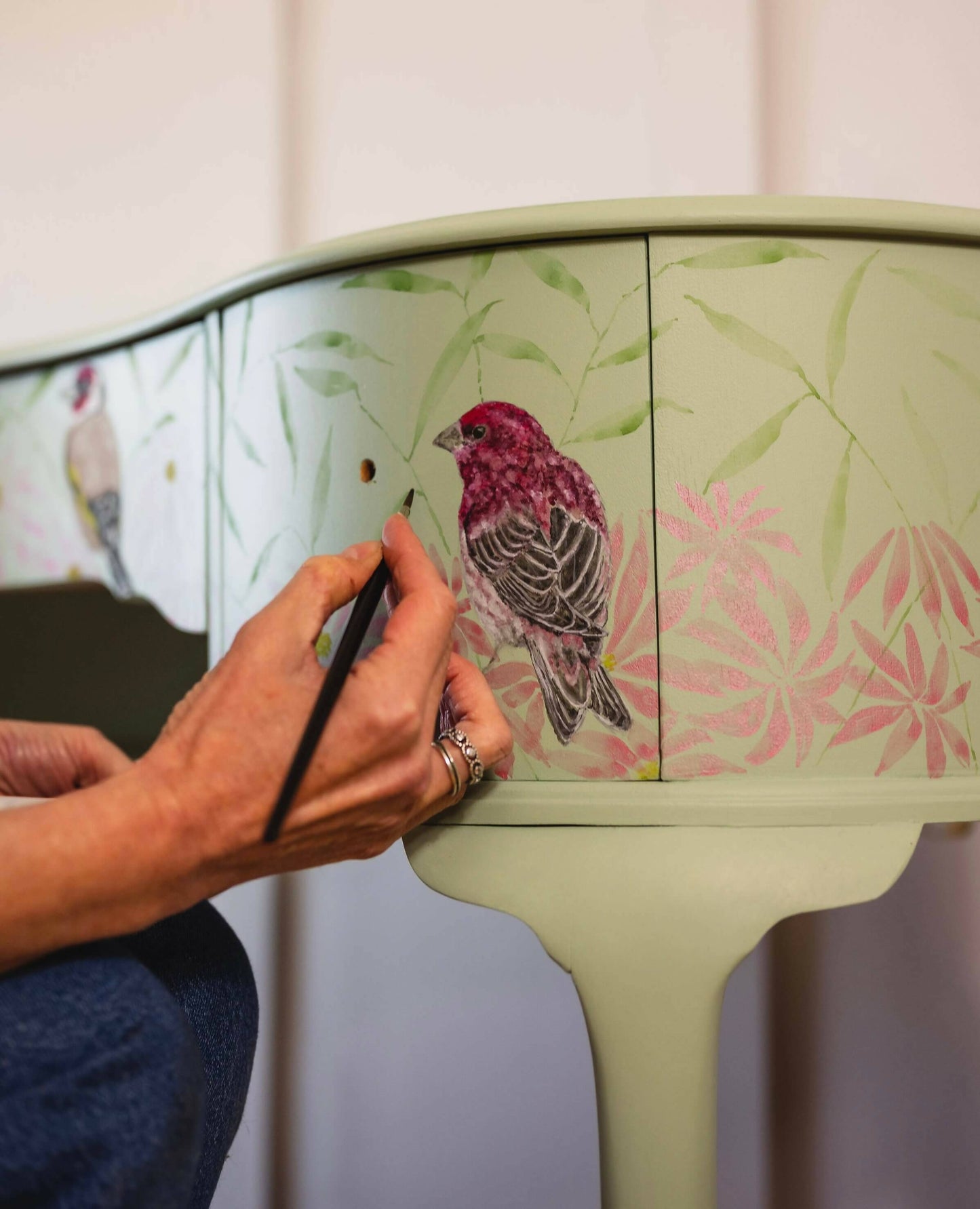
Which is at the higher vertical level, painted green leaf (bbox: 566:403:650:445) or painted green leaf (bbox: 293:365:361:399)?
painted green leaf (bbox: 293:365:361:399)

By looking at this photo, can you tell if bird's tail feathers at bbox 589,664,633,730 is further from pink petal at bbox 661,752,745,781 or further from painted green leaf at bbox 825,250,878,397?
painted green leaf at bbox 825,250,878,397

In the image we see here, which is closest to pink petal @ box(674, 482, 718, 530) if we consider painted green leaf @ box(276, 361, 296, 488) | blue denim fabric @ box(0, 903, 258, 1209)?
painted green leaf @ box(276, 361, 296, 488)

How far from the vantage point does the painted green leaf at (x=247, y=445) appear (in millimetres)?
634

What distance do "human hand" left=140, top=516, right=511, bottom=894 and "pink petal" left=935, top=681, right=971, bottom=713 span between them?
0.77 ft

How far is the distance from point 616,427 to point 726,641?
123mm

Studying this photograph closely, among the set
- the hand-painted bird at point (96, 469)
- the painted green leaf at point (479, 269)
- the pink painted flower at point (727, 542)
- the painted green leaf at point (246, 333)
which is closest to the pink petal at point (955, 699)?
the pink painted flower at point (727, 542)

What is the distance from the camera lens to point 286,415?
2.02 feet

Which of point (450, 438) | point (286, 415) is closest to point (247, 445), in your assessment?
point (286, 415)

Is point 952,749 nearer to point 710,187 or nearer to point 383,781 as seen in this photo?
point 383,781

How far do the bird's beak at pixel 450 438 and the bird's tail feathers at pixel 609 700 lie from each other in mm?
138

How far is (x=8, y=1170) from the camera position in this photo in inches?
14.6

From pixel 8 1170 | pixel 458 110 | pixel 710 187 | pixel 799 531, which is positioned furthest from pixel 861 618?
pixel 458 110

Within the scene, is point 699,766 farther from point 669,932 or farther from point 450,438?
point 450,438

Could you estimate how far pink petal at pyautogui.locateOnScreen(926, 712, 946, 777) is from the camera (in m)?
0.55
